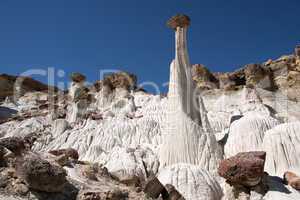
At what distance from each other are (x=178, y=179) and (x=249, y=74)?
1070 inches

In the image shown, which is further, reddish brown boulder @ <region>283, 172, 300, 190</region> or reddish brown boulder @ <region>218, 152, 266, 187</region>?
reddish brown boulder @ <region>283, 172, 300, 190</region>

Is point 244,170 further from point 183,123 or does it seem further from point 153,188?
point 183,123

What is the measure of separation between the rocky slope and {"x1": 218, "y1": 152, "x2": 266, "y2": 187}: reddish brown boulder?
0.03 metres

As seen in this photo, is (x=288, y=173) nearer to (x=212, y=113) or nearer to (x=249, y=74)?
Result: (x=212, y=113)

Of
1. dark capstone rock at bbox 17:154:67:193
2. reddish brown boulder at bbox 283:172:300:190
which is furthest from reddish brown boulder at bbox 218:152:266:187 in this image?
→ dark capstone rock at bbox 17:154:67:193

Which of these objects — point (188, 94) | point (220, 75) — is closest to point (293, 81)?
point (220, 75)

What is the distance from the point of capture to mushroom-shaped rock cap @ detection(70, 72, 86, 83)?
40.1m

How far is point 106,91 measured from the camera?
121ft

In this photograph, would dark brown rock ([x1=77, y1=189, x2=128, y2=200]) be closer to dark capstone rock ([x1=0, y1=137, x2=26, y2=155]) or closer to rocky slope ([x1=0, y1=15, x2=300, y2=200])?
rocky slope ([x1=0, y1=15, x2=300, y2=200])

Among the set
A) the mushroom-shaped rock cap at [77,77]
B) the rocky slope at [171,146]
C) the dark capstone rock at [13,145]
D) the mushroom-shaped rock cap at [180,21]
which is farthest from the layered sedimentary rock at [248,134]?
the mushroom-shaped rock cap at [77,77]

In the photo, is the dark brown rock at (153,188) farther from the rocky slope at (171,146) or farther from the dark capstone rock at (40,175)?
the dark capstone rock at (40,175)

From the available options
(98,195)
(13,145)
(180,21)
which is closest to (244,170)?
(98,195)

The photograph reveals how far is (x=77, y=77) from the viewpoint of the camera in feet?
132

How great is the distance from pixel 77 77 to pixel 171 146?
26.2 m
